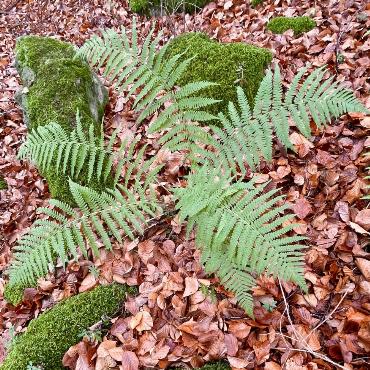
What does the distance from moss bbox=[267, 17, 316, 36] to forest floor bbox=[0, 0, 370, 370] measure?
0.12m

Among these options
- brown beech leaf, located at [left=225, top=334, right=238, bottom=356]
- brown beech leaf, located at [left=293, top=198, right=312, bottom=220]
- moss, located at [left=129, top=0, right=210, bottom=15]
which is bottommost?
brown beech leaf, located at [left=225, top=334, right=238, bottom=356]

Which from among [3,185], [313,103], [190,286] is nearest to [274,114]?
[313,103]

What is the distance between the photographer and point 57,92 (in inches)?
154

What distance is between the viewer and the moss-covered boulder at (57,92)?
3.69 meters

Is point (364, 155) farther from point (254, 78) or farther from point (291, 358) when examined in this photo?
point (291, 358)

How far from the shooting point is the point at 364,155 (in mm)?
2855

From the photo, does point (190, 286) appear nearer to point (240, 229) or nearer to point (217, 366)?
point (217, 366)

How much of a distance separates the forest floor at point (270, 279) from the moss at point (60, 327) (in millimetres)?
91

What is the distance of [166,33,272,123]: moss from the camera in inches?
139

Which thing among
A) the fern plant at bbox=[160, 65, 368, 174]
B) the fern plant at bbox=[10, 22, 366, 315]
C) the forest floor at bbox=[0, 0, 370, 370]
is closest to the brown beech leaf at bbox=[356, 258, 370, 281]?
the forest floor at bbox=[0, 0, 370, 370]

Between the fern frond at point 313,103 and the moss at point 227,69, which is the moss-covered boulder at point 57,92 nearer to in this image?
the moss at point 227,69

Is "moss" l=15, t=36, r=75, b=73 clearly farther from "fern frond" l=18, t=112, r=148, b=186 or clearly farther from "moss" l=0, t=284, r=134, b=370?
"moss" l=0, t=284, r=134, b=370

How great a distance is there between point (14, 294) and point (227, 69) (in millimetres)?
2542

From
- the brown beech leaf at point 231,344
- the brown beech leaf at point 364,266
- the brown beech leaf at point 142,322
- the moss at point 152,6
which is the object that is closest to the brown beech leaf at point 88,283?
the brown beech leaf at point 142,322
